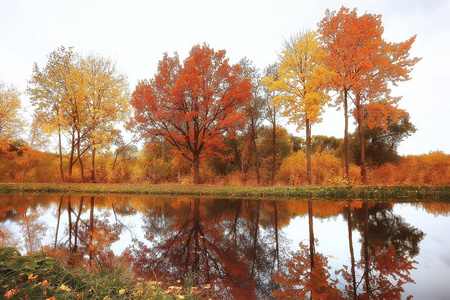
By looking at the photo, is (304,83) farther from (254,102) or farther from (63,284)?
(63,284)

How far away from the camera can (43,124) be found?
2362 centimetres

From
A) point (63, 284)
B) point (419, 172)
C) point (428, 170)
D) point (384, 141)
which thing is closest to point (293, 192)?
point (419, 172)

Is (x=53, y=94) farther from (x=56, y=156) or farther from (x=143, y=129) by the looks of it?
(x=56, y=156)

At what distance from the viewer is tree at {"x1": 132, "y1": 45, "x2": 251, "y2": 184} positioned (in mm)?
19516

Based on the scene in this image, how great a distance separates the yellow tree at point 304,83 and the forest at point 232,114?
0.08 meters

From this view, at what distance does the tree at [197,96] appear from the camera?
19516 mm

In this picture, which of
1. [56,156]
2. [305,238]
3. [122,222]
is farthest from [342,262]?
[56,156]

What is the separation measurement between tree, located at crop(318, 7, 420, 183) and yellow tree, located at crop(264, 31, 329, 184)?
1.00 metres

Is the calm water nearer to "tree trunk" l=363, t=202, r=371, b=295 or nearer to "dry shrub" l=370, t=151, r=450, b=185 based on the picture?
"tree trunk" l=363, t=202, r=371, b=295

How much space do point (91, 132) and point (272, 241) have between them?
22.3 metres

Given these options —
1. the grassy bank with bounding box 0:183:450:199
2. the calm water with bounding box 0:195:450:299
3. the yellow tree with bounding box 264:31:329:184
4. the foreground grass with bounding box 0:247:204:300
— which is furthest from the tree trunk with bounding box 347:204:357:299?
the yellow tree with bounding box 264:31:329:184

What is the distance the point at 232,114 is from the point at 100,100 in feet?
46.2

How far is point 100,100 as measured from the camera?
2533cm

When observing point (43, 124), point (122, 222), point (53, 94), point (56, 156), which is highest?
point (53, 94)
